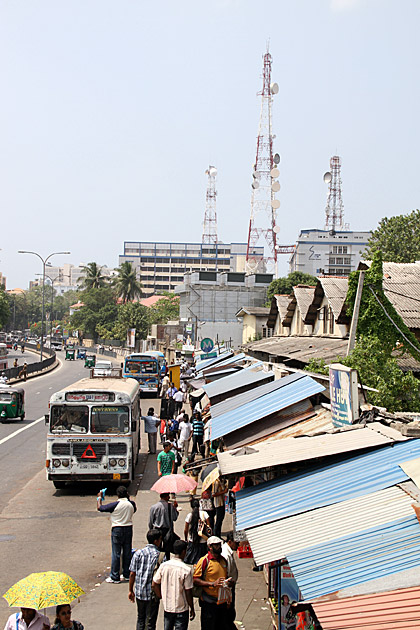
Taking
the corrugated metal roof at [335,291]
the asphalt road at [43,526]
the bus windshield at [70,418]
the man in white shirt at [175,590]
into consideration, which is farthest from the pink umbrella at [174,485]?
the corrugated metal roof at [335,291]

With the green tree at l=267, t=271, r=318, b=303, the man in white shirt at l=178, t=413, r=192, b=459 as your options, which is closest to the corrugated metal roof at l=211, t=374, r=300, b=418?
the man in white shirt at l=178, t=413, r=192, b=459

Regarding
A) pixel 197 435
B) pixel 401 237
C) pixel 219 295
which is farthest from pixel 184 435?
pixel 219 295

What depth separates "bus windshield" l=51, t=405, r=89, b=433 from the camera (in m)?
16.3

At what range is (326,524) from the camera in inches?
262

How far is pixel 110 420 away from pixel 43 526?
3389 millimetres

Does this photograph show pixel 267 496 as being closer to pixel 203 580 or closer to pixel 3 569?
pixel 203 580

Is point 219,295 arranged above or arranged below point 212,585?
above

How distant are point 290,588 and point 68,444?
9.06m

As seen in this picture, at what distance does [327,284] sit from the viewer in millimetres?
27984

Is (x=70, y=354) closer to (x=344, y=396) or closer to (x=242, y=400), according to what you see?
(x=242, y=400)

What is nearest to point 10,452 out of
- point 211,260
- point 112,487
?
point 112,487

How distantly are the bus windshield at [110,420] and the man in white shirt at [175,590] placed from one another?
8890 mm

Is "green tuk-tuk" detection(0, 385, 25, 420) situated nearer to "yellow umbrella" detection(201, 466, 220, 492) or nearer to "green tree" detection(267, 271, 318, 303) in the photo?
"yellow umbrella" detection(201, 466, 220, 492)

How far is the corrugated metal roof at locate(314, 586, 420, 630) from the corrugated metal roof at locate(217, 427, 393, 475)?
10.7ft
